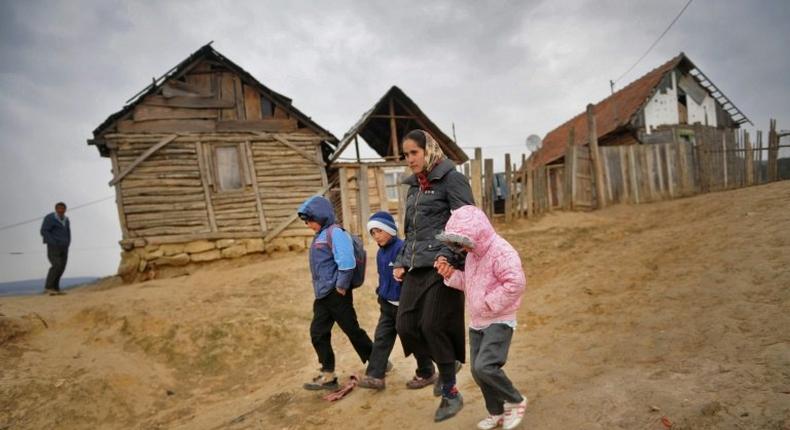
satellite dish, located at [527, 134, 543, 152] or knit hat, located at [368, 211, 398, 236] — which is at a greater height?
satellite dish, located at [527, 134, 543, 152]

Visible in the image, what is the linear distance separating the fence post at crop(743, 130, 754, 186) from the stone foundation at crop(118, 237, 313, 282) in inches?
527

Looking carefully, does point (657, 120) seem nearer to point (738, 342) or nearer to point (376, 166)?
point (376, 166)

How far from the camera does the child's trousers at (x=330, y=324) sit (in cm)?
A: 392

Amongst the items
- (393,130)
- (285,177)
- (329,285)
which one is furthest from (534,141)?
(329,285)

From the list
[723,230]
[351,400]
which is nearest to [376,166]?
[723,230]

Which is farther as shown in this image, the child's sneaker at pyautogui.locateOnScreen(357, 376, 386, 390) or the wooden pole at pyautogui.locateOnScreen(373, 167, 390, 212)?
the wooden pole at pyautogui.locateOnScreen(373, 167, 390, 212)

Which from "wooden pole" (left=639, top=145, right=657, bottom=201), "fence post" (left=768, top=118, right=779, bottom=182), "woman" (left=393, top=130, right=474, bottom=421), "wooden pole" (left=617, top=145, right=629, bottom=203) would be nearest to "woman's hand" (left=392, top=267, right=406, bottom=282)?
"woman" (left=393, top=130, right=474, bottom=421)

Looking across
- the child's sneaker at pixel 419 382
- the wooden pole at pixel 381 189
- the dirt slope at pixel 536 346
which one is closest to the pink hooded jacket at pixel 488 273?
the dirt slope at pixel 536 346

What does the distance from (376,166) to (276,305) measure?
20.1 feet

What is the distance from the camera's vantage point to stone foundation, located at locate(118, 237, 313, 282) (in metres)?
10.6

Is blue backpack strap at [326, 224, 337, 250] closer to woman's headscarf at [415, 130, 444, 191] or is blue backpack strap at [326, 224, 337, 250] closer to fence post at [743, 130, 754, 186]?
woman's headscarf at [415, 130, 444, 191]

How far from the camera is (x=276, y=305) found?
7.48m

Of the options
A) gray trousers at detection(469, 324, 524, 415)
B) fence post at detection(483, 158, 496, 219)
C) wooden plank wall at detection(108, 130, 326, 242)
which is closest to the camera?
gray trousers at detection(469, 324, 524, 415)

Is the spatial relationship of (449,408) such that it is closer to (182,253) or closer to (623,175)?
(182,253)
